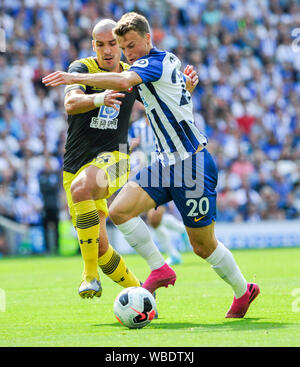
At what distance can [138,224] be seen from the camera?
21.7 feet

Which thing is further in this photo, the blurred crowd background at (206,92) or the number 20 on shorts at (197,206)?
the blurred crowd background at (206,92)

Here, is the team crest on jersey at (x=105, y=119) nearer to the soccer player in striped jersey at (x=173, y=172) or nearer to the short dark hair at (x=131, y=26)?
the soccer player in striped jersey at (x=173, y=172)

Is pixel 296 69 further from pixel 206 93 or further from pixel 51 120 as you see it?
pixel 51 120

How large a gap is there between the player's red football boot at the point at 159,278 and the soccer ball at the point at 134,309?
553 millimetres

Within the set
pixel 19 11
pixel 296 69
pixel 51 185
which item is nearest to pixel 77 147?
pixel 51 185

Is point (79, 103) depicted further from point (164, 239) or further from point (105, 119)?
point (164, 239)

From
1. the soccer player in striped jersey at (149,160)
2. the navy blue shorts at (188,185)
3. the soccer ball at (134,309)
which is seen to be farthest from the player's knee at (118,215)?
the soccer player in striped jersey at (149,160)

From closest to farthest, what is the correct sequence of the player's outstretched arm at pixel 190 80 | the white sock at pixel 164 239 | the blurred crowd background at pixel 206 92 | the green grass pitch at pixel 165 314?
the green grass pitch at pixel 165 314 → the player's outstretched arm at pixel 190 80 → the white sock at pixel 164 239 → the blurred crowd background at pixel 206 92

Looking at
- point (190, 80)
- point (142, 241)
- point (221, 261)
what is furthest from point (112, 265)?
point (190, 80)

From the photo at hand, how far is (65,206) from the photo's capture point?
57.1 feet

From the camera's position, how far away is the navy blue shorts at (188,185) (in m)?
6.36

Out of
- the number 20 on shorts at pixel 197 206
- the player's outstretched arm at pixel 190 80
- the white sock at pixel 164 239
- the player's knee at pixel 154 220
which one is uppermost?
the player's outstretched arm at pixel 190 80
